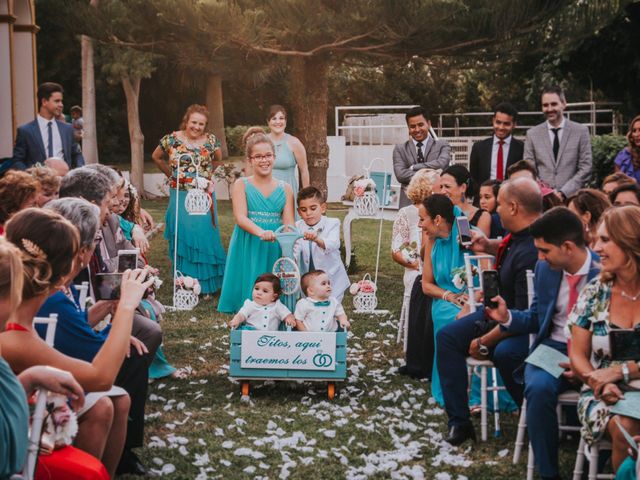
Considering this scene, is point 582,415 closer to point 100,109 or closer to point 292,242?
point 292,242

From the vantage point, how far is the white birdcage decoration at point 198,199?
9.88 metres

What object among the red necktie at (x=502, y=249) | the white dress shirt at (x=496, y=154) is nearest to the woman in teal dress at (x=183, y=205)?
the white dress shirt at (x=496, y=154)

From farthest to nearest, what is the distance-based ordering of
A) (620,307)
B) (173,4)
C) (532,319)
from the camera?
(173,4), (532,319), (620,307)

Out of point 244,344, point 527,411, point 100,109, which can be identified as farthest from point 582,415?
point 100,109

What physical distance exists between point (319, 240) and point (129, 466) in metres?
3.08

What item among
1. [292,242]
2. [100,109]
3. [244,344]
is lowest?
[244,344]

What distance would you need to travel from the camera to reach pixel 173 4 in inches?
480

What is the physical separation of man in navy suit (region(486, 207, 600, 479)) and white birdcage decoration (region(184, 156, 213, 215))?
5.38 meters

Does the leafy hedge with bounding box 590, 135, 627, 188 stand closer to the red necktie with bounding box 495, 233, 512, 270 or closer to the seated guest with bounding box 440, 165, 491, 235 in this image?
the seated guest with bounding box 440, 165, 491, 235

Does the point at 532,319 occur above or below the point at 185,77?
below

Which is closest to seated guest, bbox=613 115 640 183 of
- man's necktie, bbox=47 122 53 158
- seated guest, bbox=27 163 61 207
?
seated guest, bbox=27 163 61 207

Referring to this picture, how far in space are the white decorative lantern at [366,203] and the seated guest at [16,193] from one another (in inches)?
183

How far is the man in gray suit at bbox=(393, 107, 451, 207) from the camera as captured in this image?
9352 mm

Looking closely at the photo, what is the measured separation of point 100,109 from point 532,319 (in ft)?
93.6
